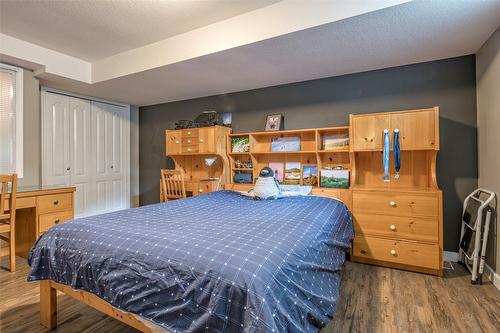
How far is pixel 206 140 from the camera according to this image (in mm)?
3857

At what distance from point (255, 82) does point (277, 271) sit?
9.59 ft

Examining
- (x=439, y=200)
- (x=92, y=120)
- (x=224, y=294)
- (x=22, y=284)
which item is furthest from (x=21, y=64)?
(x=439, y=200)

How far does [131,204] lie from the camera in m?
5.10

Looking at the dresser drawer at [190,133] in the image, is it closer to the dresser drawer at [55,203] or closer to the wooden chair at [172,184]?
the wooden chair at [172,184]

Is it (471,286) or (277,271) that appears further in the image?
(471,286)

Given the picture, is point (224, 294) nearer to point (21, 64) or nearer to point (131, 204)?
point (21, 64)

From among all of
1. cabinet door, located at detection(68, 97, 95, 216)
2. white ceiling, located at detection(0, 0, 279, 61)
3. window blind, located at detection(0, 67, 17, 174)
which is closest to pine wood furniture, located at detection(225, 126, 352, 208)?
white ceiling, located at detection(0, 0, 279, 61)

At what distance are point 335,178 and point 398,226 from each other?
85 cm

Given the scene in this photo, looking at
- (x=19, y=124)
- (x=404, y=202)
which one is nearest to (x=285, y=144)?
(x=404, y=202)

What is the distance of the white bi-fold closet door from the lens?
3.86 m

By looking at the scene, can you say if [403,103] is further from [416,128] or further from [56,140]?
[56,140]

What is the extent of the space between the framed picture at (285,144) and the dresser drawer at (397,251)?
1.36m

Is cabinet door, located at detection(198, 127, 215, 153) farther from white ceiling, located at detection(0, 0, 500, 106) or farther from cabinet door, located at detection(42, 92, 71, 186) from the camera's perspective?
cabinet door, located at detection(42, 92, 71, 186)

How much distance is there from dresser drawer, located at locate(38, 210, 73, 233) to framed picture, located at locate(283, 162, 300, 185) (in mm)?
2720
